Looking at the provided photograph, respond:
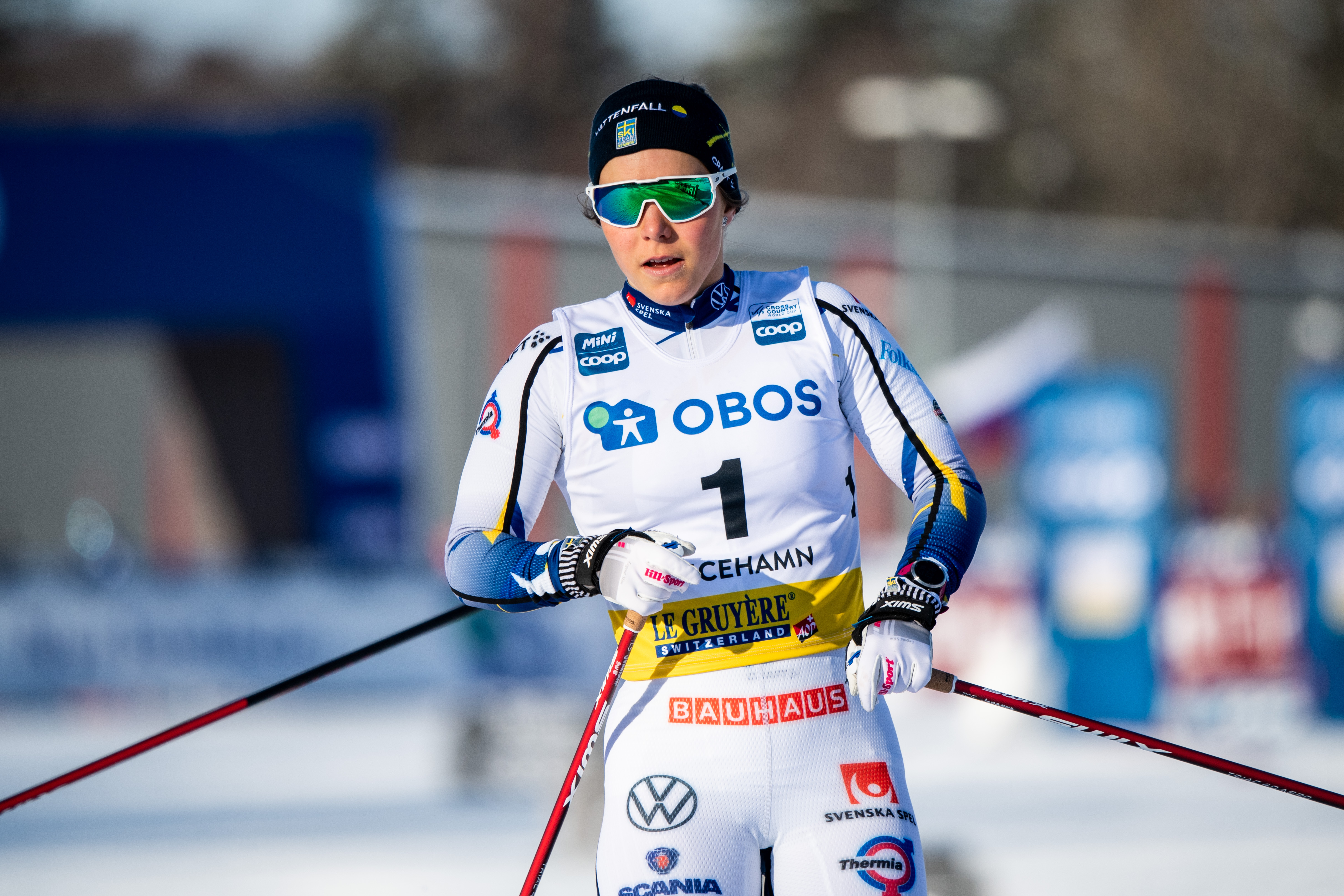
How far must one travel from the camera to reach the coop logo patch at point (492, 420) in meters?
3.11

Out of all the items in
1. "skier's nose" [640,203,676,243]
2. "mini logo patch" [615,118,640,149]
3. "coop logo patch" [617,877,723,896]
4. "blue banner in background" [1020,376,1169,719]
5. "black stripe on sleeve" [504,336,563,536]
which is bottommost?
"coop logo patch" [617,877,723,896]

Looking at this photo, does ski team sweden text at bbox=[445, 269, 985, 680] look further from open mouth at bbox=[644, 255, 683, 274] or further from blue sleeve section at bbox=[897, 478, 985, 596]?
open mouth at bbox=[644, 255, 683, 274]

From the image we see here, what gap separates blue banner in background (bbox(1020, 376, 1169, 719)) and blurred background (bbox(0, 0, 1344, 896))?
3 centimetres

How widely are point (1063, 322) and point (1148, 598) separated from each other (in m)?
18.5

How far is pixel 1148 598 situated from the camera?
489 inches

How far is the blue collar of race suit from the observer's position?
3160 mm

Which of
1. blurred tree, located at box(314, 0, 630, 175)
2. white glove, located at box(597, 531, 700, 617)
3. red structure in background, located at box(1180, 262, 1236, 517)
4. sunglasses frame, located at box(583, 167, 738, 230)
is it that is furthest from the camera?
blurred tree, located at box(314, 0, 630, 175)

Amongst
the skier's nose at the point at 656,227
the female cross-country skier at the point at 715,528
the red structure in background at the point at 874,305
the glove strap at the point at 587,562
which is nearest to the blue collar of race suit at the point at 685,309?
the female cross-country skier at the point at 715,528

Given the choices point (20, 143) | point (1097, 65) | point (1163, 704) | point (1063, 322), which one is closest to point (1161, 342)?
point (1063, 322)

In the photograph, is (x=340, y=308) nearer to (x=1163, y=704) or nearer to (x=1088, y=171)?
(x=1163, y=704)

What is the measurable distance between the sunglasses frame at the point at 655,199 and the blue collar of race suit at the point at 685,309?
155mm

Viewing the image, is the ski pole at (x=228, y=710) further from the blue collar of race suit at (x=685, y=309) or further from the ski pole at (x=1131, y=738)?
the ski pole at (x=1131, y=738)

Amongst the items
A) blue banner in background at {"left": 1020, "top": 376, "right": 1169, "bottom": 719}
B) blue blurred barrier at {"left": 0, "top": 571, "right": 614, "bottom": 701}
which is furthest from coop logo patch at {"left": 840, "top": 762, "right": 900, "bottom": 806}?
blue blurred barrier at {"left": 0, "top": 571, "right": 614, "bottom": 701}

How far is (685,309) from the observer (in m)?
3.16
